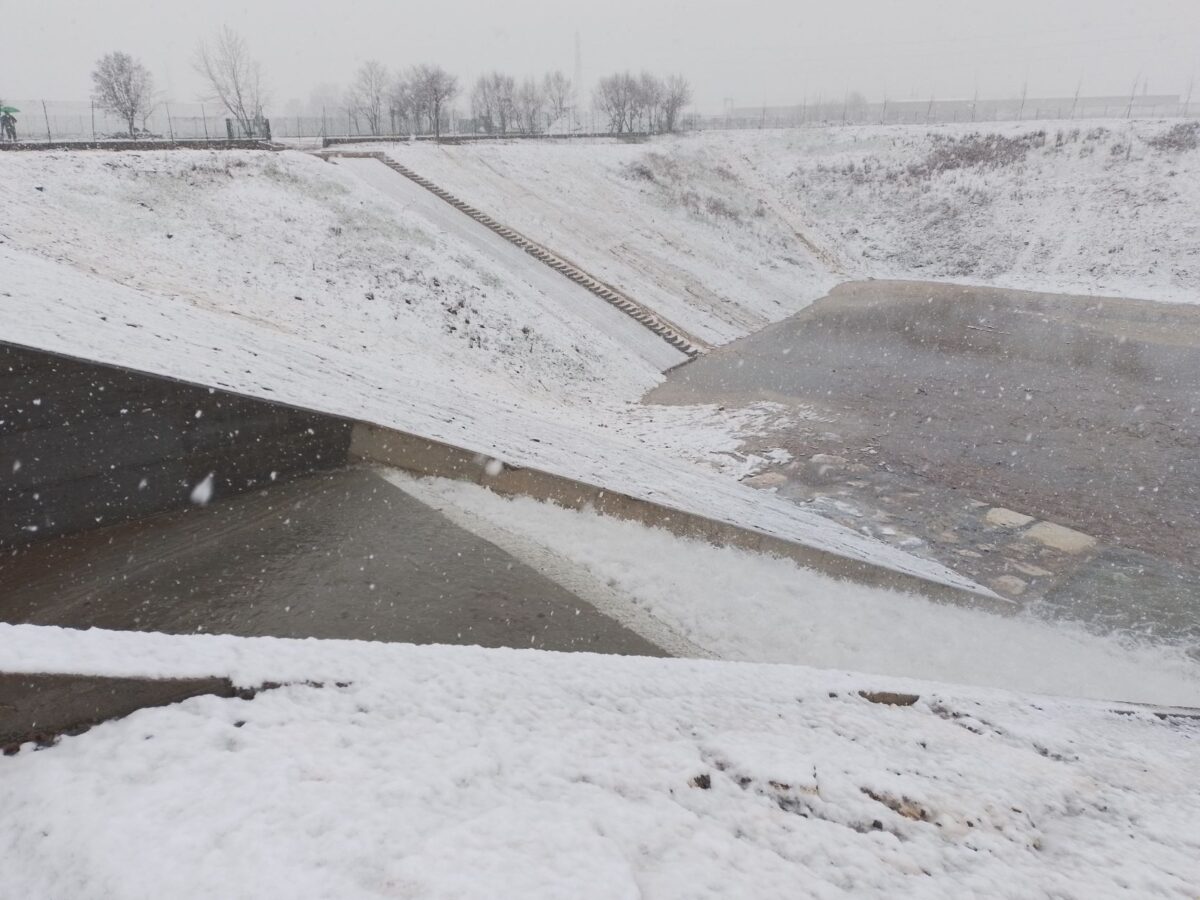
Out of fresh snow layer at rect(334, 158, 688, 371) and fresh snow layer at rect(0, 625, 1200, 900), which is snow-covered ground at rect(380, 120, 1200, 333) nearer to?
fresh snow layer at rect(334, 158, 688, 371)

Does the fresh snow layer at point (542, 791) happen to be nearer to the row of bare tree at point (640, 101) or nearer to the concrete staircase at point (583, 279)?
the concrete staircase at point (583, 279)

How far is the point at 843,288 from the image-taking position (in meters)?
31.8

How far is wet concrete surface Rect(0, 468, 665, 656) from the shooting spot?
5930 millimetres

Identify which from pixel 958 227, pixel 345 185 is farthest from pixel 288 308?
pixel 958 227

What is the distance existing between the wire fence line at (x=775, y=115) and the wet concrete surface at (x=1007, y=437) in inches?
1192

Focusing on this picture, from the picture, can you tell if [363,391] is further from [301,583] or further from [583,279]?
[583,279]

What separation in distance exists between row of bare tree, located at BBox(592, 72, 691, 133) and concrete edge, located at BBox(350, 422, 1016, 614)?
5044 centimetres

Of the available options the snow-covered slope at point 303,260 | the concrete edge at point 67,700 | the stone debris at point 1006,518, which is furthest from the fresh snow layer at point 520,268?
the concrete edge at point 67,700

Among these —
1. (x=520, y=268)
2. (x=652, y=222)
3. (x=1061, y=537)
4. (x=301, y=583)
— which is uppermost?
(x=652, y=222)

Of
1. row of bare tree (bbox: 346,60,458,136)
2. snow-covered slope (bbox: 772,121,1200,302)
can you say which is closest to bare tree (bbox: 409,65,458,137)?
row of bare tree (bbox: 346,60,458,136)

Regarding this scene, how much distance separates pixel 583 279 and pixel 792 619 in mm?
16978

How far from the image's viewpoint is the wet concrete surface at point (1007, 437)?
9.51 meters

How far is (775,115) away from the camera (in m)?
107

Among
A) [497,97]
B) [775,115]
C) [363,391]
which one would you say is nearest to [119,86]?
[497,97]
